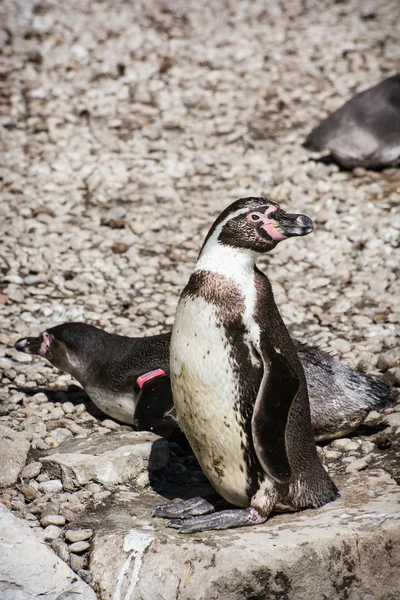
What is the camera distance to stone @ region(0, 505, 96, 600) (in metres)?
2.93

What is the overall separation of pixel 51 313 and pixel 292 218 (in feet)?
9.07

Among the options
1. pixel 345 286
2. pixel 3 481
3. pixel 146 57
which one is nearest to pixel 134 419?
pixel 3 481

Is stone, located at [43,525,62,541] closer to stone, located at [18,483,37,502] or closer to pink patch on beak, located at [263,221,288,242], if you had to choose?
stone, located at [18,483,37,502]

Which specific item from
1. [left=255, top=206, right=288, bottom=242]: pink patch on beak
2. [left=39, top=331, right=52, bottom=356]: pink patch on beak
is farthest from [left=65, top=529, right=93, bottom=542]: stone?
[left=39, top=331, right=52, bottom=356]: pink patch on beak

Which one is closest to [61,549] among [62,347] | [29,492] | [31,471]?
[29,492]

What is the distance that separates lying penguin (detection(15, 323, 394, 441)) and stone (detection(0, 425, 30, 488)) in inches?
29.4

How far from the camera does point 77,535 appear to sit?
3.20 m

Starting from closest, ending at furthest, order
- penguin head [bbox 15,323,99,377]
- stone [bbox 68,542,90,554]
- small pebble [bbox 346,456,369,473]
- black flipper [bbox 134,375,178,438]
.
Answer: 1. stone [bbox 68,542,90,554]
2. small pebble [bbox 346,456,369,473]
3. black flipper [bbox 134,375,178,438]
4. penguin head [bbox 15,323,99,377]

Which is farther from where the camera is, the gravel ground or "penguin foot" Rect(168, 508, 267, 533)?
the gravel ground

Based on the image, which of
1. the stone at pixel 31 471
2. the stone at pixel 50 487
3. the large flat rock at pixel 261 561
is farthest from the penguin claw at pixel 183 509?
the stone at pixel 31 471

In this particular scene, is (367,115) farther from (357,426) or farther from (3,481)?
(3,481)

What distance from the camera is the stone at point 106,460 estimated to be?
3631 millimetres

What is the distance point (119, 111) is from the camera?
795 cm

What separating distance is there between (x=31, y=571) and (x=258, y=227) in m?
1.55
